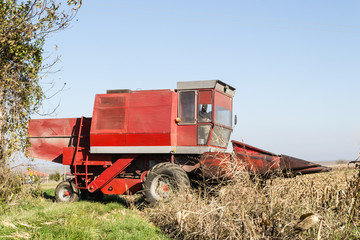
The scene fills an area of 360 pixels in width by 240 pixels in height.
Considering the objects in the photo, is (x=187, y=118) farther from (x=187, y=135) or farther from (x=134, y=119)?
(x=134, y=119)

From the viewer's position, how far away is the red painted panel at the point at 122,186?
11.3m

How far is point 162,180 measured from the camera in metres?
10.5

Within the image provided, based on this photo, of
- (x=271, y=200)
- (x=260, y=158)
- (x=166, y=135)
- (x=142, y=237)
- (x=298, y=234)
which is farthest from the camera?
(x=166, y=135)

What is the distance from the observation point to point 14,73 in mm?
11008

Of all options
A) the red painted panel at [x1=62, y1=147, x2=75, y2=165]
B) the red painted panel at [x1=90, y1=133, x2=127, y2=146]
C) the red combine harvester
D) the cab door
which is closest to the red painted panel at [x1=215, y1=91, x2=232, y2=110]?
the red combine harvester

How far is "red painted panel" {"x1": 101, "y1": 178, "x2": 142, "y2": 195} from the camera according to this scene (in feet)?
37.2

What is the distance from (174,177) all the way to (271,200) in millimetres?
4678

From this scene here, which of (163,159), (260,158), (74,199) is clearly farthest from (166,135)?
(74,199)

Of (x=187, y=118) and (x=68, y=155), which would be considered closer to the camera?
(x=187, y=118)

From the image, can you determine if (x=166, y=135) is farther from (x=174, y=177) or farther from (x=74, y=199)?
(x=74, y=199)

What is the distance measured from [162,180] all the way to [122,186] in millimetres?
1656

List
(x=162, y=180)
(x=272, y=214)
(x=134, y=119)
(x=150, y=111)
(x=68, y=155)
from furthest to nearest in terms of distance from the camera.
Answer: (x=68, y=155) → (x=134, y=119) → (x=150, y=111) → (x=162, y=180) → (x=272, y=214)

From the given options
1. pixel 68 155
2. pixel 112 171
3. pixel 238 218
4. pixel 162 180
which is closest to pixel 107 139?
pixel 112 171

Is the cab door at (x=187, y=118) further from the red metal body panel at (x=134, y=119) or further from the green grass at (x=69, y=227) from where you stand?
the green grass at (x=69, y=227)
